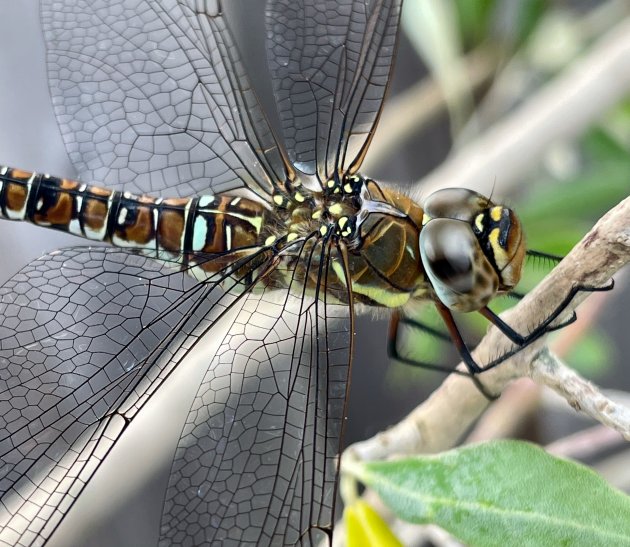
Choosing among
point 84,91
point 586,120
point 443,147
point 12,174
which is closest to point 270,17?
point 84,91

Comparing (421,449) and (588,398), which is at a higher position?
(588,398)

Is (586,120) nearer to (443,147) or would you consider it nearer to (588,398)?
(443,147)

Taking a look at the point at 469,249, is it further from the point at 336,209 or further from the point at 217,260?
the point at 217,260

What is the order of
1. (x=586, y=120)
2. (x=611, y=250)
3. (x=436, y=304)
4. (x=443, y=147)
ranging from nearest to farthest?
(x=611, y=250)
(x=436, y=304)
(x=586, y=120)
(x=443, y=147)

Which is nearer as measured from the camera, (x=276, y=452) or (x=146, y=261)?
(x=276, y=452)

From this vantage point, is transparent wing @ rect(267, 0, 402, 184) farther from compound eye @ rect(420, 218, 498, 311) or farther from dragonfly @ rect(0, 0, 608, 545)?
compound eye @ rect(420, 218, 498, 311)

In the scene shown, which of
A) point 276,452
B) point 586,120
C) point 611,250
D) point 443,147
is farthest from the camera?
point 443,147

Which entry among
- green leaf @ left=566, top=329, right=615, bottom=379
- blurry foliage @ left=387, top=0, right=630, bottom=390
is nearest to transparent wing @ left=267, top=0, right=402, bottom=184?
blurry foliage @ left=387, top=0, right=630, bottom=390
